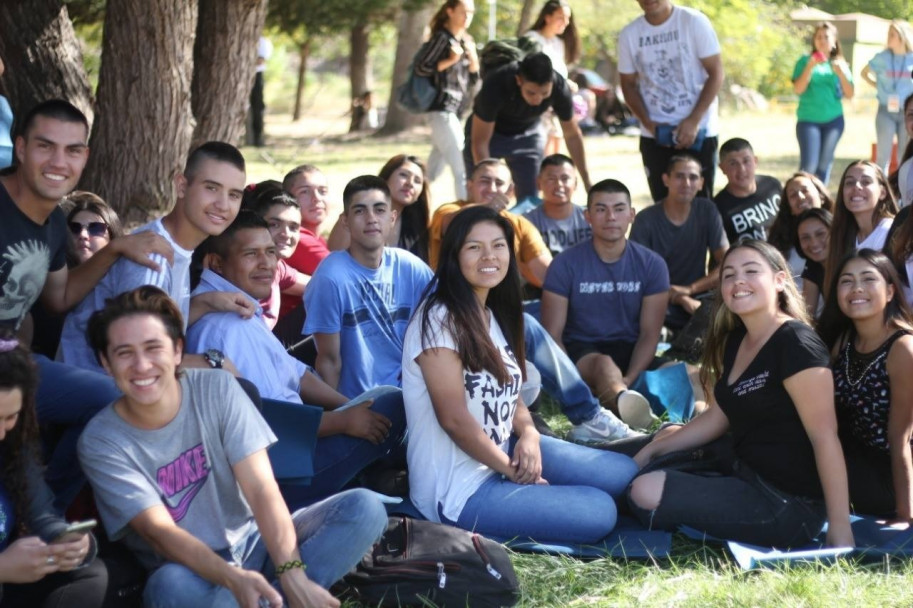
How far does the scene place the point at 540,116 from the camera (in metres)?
8.20

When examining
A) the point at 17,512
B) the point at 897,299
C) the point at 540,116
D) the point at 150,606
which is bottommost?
the point at 150,606

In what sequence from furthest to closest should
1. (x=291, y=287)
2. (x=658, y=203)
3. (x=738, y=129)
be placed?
(x=738, y=129)
(x=658, y=203)
(x=291, y=287)

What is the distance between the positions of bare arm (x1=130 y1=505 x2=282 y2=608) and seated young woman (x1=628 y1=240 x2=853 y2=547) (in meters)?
1.64

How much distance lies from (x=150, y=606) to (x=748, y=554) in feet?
6.52

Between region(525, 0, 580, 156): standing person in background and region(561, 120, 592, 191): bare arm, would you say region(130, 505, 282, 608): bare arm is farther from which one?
region(525, 0, 580, 156): standing person in background

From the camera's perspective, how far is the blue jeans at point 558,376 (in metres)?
5.42

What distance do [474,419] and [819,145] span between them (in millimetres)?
8002

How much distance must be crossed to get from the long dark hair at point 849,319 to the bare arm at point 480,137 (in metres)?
3.71

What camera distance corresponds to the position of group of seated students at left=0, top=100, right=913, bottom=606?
3404 mm

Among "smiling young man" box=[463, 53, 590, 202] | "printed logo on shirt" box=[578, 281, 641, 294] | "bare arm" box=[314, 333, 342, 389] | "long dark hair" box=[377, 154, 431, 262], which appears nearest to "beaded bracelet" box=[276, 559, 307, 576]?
"bare arm" box=[314, 333, 342, 389]

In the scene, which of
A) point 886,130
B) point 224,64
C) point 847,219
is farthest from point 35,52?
point 886,130

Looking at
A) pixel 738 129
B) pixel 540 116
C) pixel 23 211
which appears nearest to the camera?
pixel 23 211

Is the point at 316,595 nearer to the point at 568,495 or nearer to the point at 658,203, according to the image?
the point at 568,495

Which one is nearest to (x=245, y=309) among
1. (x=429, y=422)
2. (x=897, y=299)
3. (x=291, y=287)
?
(x=429, y=422)
